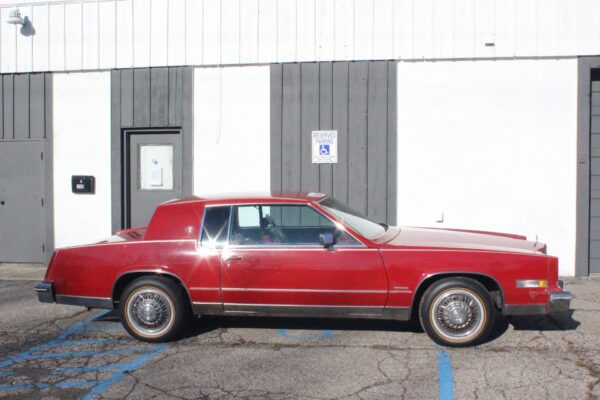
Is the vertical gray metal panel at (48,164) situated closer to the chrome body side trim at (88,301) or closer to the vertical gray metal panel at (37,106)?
the vertical gray metal panel at (37,106)

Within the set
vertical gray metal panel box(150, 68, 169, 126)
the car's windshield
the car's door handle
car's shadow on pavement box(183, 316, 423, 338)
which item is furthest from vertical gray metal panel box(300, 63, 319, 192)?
the car's door handle

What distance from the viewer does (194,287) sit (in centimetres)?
618

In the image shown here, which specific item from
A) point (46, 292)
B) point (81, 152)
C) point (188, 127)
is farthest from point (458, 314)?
point (81, 152)

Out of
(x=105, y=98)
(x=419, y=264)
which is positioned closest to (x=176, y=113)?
(x=105, y=98)

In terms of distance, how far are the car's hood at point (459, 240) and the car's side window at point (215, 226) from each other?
157cm

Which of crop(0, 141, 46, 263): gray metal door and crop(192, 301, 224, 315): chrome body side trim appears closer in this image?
crop(192, 301, 224, 315): chrome body side trim

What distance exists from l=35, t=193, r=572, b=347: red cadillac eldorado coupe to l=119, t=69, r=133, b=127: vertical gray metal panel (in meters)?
4.56

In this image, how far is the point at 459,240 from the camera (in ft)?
20.9

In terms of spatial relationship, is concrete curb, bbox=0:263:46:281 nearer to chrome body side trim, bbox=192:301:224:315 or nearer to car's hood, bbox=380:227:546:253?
chrome body side trim, bbox=192:301:224:315

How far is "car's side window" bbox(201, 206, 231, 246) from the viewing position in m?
6.27

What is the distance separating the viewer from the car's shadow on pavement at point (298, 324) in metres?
6.68

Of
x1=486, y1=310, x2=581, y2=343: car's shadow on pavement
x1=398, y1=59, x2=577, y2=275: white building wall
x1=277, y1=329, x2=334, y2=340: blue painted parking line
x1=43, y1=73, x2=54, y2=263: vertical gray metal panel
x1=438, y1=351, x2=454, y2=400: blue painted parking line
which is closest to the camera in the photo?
x1=438, y1=351, x2=454, y2=400: blue painted parking line

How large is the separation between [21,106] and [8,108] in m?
0.26

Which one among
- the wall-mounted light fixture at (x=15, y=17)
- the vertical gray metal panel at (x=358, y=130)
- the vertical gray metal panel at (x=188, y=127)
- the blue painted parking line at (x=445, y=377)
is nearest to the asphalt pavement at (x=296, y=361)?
the blue painted parking line at (x=445, y=377)
